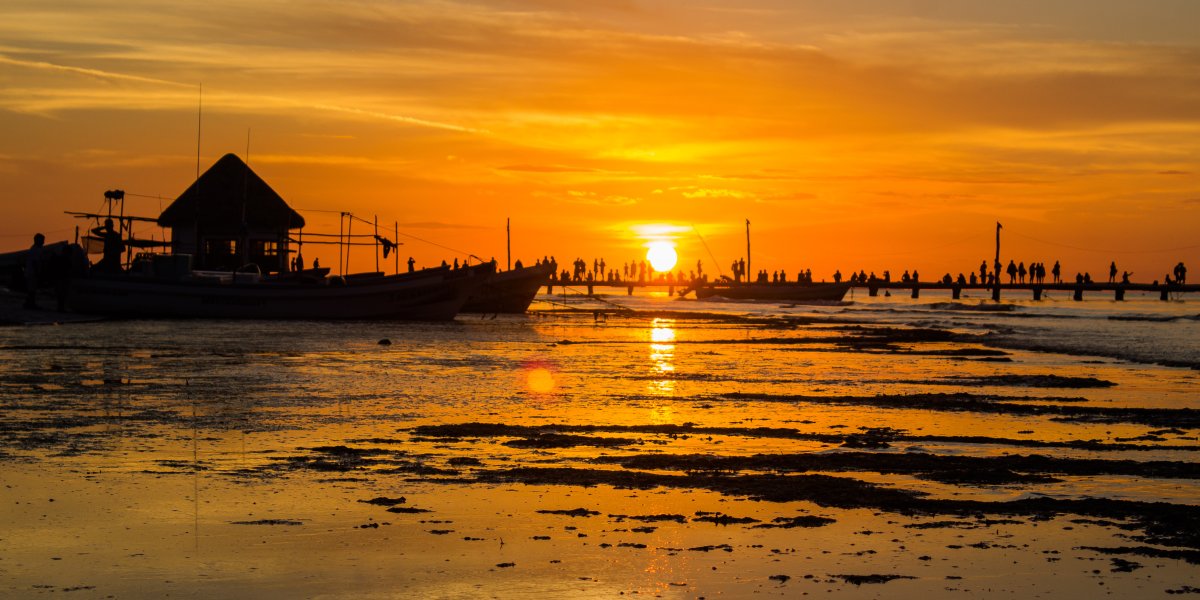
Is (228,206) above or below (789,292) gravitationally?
above

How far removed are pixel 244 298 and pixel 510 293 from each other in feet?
51.9

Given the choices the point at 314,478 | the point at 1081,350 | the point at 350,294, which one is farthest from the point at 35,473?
the point at 350,294

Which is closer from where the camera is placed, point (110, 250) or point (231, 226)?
point (110, 250)

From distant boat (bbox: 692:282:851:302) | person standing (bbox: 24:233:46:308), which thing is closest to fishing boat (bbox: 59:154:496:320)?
person standing (bbox: 24:233:46:308)

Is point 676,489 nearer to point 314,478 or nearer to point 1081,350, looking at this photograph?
point 314,478

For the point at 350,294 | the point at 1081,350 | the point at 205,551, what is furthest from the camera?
the point at 350,294

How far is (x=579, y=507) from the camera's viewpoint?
30.6ft

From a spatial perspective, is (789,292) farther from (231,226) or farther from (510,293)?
(231,226)

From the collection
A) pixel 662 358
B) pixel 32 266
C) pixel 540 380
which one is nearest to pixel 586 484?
pixel 540 380

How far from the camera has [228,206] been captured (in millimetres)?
65250

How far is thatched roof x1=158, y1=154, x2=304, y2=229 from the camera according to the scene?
212 feet

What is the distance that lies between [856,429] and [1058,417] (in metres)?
3.23

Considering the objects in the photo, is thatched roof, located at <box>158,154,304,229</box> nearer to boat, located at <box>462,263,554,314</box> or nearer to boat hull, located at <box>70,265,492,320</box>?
boat, located at <box>462,263,554,314</box>

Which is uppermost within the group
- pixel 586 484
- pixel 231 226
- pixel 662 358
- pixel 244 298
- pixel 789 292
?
pixel 231 226
